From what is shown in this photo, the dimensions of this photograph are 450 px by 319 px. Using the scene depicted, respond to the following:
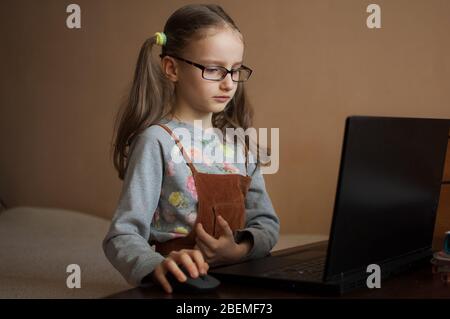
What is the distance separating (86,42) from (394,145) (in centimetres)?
218

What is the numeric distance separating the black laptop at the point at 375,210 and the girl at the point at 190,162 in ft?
0.46

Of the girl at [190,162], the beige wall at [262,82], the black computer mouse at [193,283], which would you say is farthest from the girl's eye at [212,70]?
the beige wall at [262,82]

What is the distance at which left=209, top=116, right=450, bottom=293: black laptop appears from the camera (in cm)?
78

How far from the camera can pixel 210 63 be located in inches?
46.9

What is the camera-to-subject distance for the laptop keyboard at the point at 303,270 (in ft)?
2.91

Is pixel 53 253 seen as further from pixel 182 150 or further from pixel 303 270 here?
pixel 303 270

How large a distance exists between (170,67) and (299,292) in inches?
21.9

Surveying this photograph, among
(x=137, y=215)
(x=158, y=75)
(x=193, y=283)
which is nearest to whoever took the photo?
(x=193, y=283)

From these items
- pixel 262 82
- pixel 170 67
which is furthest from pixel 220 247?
pixel 262 82

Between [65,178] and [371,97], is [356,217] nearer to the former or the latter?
[371,97]

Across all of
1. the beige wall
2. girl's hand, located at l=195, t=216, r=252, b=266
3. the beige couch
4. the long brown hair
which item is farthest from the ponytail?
the beige wall

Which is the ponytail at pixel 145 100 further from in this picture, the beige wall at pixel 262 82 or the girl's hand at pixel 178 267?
the beige wall at pixel 262 82
